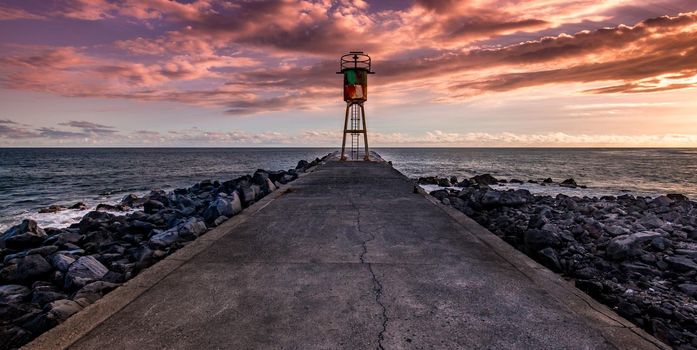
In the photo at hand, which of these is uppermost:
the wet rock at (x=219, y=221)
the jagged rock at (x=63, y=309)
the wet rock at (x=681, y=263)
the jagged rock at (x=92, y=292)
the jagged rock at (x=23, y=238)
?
the wet rock at (x=219, y=221)

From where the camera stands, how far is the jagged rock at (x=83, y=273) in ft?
15.8

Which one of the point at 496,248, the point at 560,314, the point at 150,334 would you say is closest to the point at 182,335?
the point at 150,334

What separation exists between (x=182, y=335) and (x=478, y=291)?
2554mm

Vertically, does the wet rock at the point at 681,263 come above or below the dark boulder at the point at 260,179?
below

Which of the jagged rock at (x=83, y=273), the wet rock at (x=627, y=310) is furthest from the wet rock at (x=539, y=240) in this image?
the jagged rock at (x=83, y=273)

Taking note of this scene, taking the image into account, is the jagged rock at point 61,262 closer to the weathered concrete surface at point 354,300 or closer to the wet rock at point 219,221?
the weathered concrete surface at point 354,300

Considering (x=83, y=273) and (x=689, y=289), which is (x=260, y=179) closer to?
(x=83, y=273)

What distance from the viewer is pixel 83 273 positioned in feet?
16.4

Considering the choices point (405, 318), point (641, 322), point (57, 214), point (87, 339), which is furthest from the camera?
point (57, 214)

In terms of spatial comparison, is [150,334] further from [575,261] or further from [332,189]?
[332,189]

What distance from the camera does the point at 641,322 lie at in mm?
3859

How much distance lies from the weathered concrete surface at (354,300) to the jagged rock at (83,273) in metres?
1.36

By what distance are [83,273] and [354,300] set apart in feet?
12.9

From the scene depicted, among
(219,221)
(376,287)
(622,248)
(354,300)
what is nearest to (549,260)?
(622,248)
